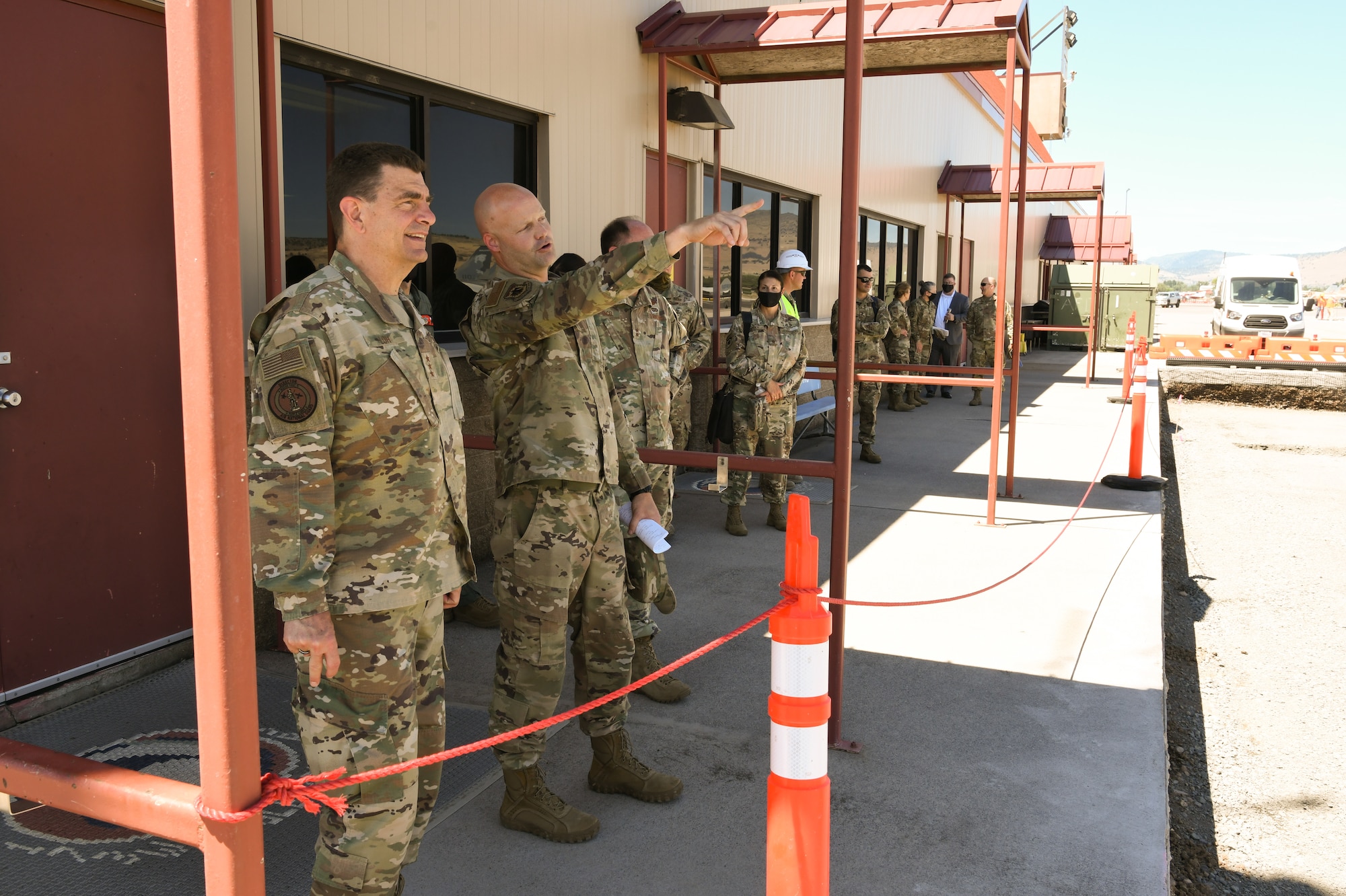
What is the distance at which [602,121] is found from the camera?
757cm

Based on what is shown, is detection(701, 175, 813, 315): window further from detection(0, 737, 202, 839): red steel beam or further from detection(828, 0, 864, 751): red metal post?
detection(0, 737, 202, 839): red steel beam

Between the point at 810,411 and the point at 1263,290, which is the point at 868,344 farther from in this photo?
the point at 1263,290

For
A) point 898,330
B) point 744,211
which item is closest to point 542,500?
point 744,211

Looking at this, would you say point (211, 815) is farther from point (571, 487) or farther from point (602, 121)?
point (602, 121)

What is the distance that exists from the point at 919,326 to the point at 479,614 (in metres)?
11.0

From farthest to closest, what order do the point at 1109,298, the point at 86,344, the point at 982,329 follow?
the point at 1109,298
the point at 982,329
the point at 86,344

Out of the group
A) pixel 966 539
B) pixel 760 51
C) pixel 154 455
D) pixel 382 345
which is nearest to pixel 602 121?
pixel 760 51

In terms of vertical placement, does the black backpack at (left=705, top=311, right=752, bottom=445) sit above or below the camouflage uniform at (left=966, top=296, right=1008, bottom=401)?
below

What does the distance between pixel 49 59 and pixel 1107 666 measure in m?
4.91

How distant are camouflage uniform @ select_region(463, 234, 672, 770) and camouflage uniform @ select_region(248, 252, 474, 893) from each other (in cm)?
73

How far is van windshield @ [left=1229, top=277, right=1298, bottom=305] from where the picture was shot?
91.1 ft

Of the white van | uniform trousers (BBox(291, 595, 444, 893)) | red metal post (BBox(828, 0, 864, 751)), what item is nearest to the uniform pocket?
uniform trousers (BBox(291, 595, 444, 893))

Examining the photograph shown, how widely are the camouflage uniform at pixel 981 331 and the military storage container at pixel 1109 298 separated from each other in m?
11.6

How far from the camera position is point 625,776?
342cm
